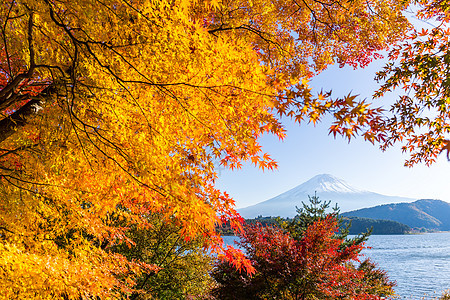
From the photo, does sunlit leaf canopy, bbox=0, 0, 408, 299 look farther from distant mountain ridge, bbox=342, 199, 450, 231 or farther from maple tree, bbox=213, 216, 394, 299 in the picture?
distant mountain ridge, bbox=342, 199, 450, 231

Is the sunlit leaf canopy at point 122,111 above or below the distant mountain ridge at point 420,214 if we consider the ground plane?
above

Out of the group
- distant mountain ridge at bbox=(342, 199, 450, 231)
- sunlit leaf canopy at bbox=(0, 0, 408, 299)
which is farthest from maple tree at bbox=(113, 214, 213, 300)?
distant mountain ridge at bbox=(342, 199, 450, 231)

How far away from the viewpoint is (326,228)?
→ 19.0ft

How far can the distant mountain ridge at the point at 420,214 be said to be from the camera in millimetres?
148375

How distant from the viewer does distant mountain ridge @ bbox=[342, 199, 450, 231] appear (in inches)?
5842

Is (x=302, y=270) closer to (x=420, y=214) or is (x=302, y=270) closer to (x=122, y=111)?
(x=122, y=111)

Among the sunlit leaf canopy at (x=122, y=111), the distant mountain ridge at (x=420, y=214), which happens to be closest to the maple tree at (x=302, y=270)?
the sunlit leaf canopy at (x=122, y=111)

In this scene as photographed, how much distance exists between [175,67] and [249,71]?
0.72 m

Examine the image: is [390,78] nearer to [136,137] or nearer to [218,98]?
[218,98]

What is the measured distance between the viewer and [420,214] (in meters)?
154

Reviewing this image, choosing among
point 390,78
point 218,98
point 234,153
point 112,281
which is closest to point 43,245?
point 112,281

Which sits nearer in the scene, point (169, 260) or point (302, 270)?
point (302, 270)

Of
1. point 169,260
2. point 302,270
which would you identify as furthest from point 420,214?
point 302,270

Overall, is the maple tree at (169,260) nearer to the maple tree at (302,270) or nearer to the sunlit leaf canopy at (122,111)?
the maple tree at (302,270)
